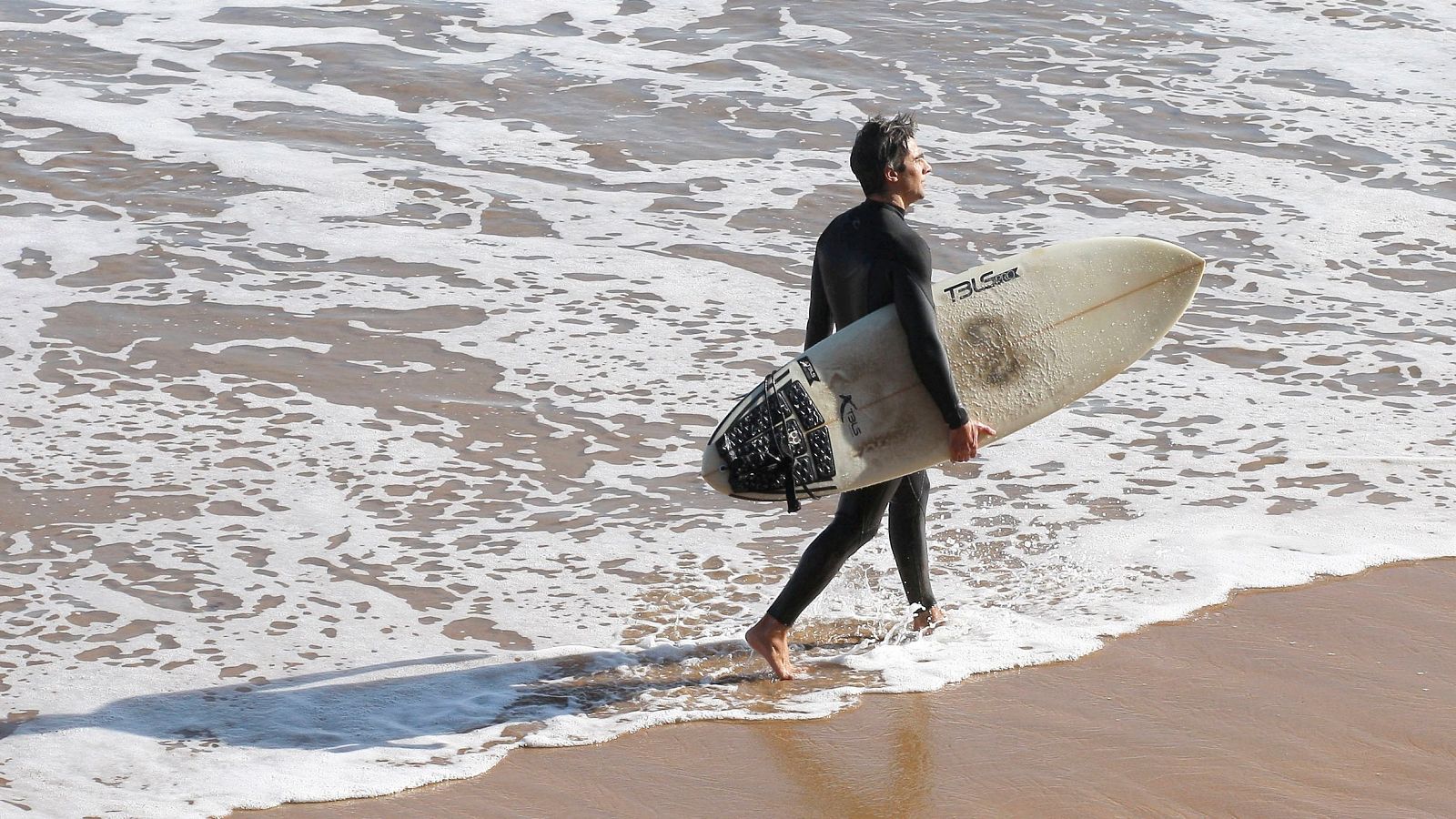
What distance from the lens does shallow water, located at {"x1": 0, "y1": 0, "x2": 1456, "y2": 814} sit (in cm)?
414

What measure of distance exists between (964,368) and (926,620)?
778mm

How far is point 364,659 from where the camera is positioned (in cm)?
423

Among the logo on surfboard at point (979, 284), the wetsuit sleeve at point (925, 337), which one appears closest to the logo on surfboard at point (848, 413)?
the wetsuit sleeve at point (925, 337)

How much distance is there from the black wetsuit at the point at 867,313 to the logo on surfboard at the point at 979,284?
0.42 metres

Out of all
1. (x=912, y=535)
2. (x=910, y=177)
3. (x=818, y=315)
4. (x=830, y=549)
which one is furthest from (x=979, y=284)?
(x=830, y=549)

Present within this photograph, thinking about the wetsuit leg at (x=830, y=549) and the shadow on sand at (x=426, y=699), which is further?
the wetsuit leg at (x=830, y=549)

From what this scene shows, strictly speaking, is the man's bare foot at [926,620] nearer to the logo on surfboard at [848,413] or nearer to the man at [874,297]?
the man at [874,297]

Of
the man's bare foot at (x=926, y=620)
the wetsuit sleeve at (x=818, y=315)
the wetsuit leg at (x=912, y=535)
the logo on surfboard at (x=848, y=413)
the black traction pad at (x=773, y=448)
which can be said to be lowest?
the man's bare foot at (x=926, y=620)

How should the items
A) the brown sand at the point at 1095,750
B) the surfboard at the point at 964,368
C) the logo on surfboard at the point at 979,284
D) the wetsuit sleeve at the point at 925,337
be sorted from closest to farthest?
the brown sand at the point at 1095,750 < the wetsuit sleeve at the point at 925,337 < the surfboard at the point at 964,368 < the logo on surfboard at the point at 979,284

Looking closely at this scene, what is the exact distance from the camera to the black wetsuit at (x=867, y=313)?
149 inches

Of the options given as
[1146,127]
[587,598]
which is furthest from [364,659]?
[1146,127]

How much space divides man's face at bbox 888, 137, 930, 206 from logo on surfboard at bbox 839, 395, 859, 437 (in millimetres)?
583

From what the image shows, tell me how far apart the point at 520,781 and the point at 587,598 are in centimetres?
113

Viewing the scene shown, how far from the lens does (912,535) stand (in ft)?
14.0
